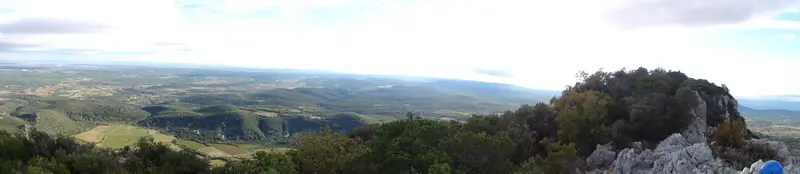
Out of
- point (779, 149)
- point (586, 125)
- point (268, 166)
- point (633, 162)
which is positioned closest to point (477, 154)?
point (633, 162)

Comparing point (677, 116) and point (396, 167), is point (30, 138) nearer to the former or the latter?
point (396, 167)

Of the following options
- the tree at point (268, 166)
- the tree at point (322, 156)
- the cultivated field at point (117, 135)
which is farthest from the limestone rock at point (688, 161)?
the cultivated field at point (117, 135)

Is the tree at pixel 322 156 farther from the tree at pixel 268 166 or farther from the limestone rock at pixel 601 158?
the limestone rock at pixel 601 158

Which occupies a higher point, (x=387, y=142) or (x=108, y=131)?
(x=387, y=142)

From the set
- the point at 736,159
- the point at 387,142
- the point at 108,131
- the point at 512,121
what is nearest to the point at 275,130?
the point at 108,131

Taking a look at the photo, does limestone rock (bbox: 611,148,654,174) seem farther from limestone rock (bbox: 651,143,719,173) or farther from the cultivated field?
the cultivated field

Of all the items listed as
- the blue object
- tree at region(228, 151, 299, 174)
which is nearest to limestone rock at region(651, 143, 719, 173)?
the blue object
